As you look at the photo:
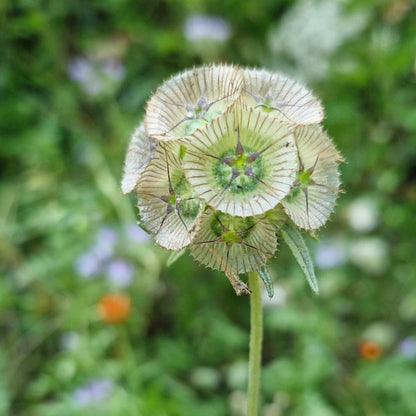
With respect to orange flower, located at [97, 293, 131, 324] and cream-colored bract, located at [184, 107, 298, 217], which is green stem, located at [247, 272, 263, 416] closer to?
cream-colored bract, located at [184, 107, 298, 217]

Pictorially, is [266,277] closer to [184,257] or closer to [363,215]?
[184,257]

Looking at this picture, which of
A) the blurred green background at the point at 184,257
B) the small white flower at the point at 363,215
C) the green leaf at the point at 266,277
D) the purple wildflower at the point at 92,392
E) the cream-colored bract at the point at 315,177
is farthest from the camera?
the small white flower at the point at 363,215

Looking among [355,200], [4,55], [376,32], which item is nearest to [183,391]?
[355,200]

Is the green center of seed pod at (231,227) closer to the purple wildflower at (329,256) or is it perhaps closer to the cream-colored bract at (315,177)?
the cream-colored bract at (315,177)

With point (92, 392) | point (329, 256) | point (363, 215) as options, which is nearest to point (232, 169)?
point (92, 392)

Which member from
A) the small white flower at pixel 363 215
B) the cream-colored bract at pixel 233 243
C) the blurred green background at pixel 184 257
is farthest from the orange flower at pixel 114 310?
the cream-colored bract at pixel 233 243

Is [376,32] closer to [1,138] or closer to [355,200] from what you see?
[355,200]
